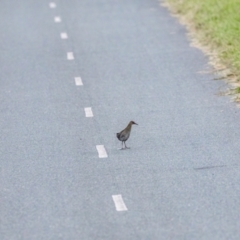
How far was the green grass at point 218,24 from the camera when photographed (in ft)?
61.9

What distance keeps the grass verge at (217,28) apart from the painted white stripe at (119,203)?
595 cm

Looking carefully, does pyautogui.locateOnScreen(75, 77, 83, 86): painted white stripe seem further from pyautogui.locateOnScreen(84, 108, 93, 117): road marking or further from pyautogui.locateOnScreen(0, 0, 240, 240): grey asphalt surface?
pyautogui.locateOnScreen(84, 108, 93, 117): road marking

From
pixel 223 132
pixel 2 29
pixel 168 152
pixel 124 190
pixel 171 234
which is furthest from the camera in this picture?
pixel 2 29

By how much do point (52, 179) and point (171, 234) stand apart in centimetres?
268

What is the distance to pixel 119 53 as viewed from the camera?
20.8 metres

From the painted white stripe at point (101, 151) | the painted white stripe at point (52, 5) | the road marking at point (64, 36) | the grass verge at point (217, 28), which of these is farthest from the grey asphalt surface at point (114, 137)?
the painted white stripe at point (52, 5)

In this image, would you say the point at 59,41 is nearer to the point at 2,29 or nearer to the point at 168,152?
the point at 2,29

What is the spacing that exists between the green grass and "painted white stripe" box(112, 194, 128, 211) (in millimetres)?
6835

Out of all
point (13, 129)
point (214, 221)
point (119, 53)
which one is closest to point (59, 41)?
point (119, 53)

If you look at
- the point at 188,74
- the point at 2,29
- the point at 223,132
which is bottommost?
the point at 2,29

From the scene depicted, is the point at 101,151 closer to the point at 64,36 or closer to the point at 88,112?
the point at 88,112

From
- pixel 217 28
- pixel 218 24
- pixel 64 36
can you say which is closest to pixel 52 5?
pixel 64 36

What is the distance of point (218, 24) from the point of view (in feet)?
70.4

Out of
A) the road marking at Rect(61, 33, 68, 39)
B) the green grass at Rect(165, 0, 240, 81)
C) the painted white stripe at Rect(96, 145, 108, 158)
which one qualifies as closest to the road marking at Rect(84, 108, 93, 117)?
the painted white stripe at Rect(96, 145, 108, 158)
